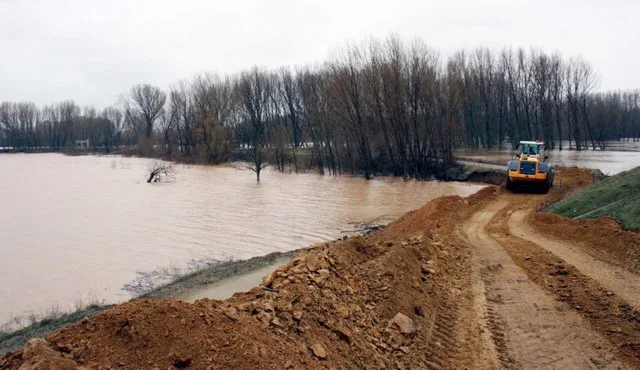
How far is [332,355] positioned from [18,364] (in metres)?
3.15

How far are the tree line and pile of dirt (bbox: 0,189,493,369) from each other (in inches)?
1415

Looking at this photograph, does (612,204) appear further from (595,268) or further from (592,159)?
(592,159)

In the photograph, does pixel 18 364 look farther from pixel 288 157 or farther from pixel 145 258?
pixel 288 157

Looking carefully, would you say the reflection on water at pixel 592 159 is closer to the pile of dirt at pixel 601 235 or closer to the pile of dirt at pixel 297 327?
the pile of dirt at pixel 601 235

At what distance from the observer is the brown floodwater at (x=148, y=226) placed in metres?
14.3

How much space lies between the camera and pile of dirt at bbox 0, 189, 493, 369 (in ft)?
16.8

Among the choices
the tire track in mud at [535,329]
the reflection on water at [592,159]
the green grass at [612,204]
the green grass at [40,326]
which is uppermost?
the reflection on water at [592,159]

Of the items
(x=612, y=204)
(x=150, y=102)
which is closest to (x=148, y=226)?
(x=612, y=204)

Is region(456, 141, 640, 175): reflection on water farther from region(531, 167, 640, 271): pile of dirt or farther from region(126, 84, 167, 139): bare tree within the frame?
region(126, 84, 167, 139): bare tree

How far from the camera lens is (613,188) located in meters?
17.5

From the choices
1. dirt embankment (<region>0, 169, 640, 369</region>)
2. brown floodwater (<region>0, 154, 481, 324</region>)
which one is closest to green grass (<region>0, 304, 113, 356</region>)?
brown floodwater (<region>0, 154, 481, 324</region>)

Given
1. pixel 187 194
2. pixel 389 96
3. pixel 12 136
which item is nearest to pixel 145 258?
pixel 187 194

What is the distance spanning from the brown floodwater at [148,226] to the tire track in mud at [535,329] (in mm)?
8627

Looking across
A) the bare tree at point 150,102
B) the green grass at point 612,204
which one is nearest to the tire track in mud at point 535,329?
the green grass at point 612,204
